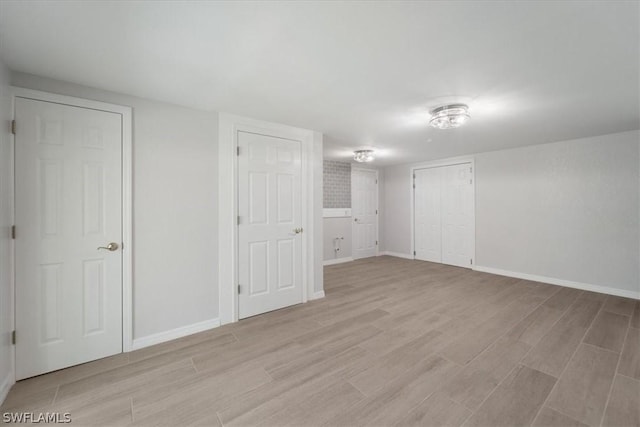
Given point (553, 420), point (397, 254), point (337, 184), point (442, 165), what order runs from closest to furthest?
point (553, 420)
point (442, 165)
point (337, 184)
point (397, 254)

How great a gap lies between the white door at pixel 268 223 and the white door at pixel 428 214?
379cm

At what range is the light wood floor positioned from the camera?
1613 millimetres

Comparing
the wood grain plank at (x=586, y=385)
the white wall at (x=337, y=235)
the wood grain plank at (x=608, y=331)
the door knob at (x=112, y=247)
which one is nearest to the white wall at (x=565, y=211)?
the wood grain plank at (x=608, y=331)

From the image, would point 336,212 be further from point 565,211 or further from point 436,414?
point 436,414

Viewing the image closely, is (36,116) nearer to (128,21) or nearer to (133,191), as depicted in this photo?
(133,191)

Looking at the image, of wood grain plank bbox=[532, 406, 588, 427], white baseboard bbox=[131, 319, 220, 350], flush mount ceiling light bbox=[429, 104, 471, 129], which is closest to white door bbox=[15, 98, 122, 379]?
white baseboard bbox=[131, 319, 220, 350]

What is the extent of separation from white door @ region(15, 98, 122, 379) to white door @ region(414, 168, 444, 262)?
18.8 ft

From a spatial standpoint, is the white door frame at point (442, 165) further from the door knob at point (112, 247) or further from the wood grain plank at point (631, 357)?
the door knob at point (112, 247)

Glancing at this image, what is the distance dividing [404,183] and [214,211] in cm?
503

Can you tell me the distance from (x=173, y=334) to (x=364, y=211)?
500cm

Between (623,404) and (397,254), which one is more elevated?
(397,254)

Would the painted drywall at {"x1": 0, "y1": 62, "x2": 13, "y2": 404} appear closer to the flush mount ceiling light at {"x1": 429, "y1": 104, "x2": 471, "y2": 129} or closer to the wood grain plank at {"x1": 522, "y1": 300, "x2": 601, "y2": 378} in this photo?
the flush mount ceiling light at {"x1": 429, "y1": 104, "x2": 471, "y2": 129}

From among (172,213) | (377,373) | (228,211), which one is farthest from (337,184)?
(377,373)

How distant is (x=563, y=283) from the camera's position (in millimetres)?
4145
